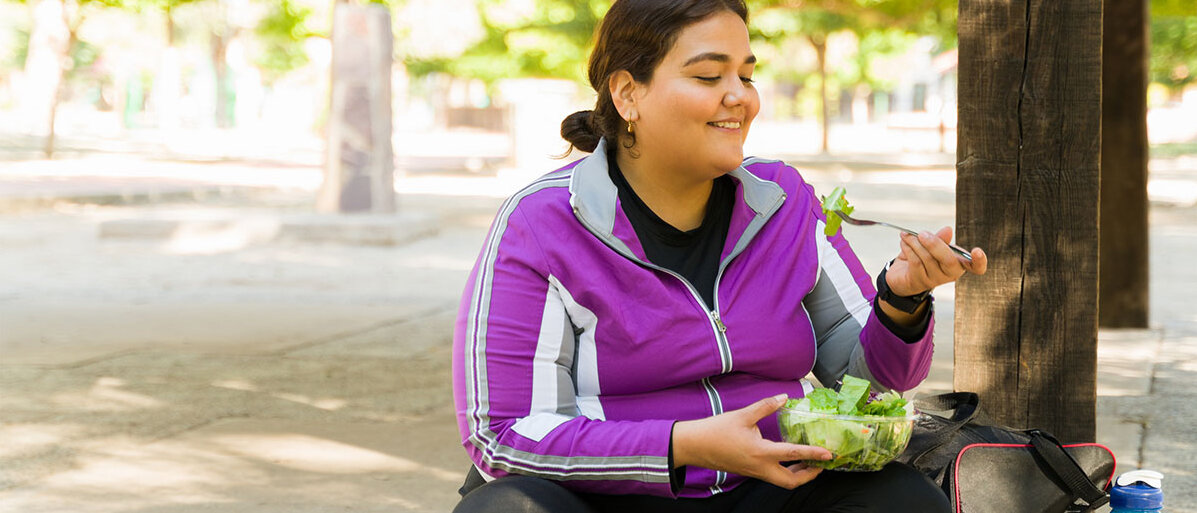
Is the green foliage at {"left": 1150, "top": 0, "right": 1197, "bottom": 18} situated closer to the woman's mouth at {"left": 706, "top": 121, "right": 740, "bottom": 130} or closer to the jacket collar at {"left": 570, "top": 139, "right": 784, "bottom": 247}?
the jacket collar at {"left": 570, "top": 139, "right": 784, "bottom": 247}

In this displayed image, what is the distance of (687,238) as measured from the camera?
266cm

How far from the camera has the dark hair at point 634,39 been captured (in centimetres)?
256

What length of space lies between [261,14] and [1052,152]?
33805 mm

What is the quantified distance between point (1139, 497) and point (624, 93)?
129 centimetres

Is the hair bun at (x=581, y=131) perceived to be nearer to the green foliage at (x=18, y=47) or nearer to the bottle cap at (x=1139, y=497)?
the bottle cap at (x=1139, y=497)

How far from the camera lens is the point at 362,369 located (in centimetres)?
635

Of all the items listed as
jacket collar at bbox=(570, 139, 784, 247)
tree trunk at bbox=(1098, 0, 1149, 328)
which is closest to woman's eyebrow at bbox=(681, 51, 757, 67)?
jacket collar at bbox=(570, 139, 784, 247)

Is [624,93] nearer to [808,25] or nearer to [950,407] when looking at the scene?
[950,407]

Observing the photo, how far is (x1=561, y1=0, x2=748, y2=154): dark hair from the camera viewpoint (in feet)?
8.39

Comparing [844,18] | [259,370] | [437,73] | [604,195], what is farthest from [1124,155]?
[437,73]

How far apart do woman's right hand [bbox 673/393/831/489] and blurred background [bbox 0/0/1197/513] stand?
0.98 m

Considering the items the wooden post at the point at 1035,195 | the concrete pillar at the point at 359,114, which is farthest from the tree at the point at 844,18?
the wooden post at the point at 1035,195

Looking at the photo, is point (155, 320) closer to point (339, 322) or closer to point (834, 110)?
point (339, 322)

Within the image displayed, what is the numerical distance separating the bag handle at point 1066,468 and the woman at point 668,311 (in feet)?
0.97
